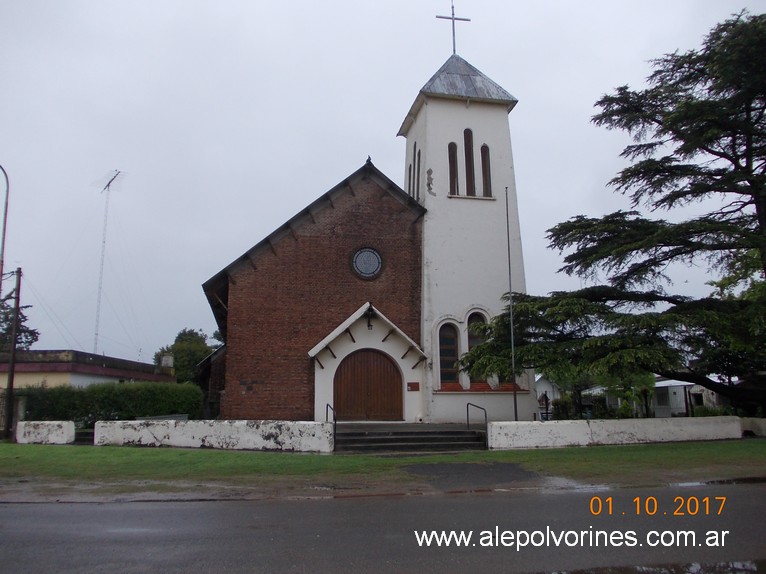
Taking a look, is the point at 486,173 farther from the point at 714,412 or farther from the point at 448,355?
the point at 714,412

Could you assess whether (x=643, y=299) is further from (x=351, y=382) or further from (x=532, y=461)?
(x=351, y=382)

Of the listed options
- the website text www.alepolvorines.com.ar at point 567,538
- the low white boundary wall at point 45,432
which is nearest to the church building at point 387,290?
the low white boundary wall at point 45,432

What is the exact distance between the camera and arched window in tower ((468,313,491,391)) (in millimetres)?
21006

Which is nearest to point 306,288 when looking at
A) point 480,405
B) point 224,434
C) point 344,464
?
point 224,434

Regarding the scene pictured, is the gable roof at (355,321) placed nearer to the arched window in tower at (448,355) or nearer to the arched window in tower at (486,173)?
the arched window in tower at (448,355)

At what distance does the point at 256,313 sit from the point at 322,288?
95.1 inches

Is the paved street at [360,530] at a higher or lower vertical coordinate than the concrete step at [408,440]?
lower

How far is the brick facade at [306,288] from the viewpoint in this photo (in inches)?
801

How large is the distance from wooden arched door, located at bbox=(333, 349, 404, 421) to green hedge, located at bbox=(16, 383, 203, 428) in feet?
21.6

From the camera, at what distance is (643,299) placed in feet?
63.6

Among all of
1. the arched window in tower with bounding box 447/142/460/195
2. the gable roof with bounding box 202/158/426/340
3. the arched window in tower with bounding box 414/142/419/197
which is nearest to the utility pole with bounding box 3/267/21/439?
the gable roof with bounding box 202/158/426/340

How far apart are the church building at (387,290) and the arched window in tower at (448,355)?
0.04m

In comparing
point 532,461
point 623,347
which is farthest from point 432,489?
point 623,347

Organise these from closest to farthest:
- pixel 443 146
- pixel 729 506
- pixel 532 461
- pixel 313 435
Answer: pixel 729 506 < pixel 532 461 < pixel 313 435 < pixel 443 146
